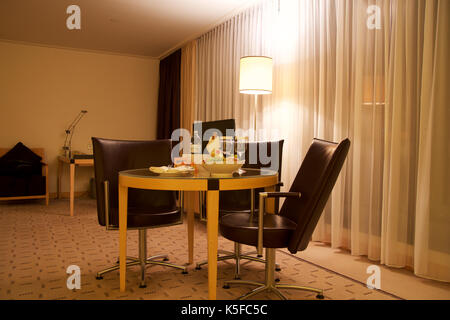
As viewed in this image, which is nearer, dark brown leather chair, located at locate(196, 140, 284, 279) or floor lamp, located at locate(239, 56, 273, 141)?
dark brown leather chair, located at locate(196, 140, 284, 279)

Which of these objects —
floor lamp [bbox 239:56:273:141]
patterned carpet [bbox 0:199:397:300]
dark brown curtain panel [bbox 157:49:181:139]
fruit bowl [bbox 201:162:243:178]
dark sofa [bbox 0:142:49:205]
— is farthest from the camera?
dark brown curtain panel [bbox 157:49:181:139]

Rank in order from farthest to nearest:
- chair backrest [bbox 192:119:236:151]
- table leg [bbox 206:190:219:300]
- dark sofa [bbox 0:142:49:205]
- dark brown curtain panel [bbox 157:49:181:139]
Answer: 1. dark brown curtain panel [bbox 157:49:181:139]
2. dark sofa [bbox 0:142:49:205]
3. chair backrest [bbox 192:119:236:151]
4. table leg [bbox 206:190:219:300]

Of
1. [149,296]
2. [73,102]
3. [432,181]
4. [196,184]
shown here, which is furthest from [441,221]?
[73,102]

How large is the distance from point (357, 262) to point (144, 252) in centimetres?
160

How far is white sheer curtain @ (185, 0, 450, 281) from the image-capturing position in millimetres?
2307

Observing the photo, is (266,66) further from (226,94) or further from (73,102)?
(73,102)

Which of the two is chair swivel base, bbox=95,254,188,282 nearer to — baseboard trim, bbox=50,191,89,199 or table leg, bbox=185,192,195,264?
table leg, bbox=185,192,195,264

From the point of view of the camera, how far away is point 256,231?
1.80 meters

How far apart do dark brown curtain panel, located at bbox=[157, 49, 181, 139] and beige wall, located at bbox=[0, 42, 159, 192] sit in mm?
346

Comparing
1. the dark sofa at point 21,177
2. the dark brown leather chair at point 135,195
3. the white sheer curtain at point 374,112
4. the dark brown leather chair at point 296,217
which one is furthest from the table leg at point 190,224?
the dark sofa at point 21,177

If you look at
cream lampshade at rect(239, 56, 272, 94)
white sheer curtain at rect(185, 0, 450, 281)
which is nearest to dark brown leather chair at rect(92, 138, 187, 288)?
cream lampshade at rect(239, 56, 272, 94)

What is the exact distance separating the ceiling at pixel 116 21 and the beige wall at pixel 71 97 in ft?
1.08

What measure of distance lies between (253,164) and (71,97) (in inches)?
181

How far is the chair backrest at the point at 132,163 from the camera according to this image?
2295 millimetres
